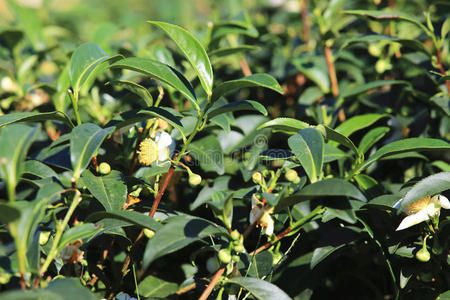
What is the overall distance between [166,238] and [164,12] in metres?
2.18

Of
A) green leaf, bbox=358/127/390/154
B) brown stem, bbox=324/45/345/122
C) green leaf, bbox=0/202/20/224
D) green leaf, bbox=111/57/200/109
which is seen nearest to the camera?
green leaf, bbox=0/202/20/224

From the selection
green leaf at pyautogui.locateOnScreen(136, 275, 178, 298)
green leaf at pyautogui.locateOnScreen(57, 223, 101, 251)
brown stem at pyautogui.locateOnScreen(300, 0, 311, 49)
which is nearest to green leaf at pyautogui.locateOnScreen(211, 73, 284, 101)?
green leaf at pyautogui.locateOnScreen(57, 223, 101, 251)

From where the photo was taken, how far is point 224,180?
1090 millimetres

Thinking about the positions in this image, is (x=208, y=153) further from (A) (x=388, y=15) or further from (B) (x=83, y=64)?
(A) (x=388, y=15)

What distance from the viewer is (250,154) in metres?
1.05

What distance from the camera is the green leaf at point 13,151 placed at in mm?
619

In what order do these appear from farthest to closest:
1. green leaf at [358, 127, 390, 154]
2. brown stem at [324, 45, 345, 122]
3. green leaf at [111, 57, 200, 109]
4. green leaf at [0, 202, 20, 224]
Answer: brown stem at [324, 45, 345, 122], green leaf at [358, 127, 390, 154], green leaf at [111, 57, 200, 109], green leaf at [0, 202, 20, 224]

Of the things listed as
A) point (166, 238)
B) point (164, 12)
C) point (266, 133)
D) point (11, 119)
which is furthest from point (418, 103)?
point (164, 12)

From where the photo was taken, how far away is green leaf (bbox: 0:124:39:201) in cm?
62

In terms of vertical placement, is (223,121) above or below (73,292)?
above

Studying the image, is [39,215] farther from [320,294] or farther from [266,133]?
[320,294]

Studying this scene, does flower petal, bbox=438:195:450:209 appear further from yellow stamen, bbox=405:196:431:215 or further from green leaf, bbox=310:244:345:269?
green leaf, bbox=310:244:345:269

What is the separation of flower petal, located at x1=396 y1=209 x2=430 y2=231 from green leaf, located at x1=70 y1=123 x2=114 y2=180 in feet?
1.87

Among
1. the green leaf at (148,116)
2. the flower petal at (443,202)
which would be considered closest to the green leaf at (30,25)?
the green leaf at (148,116)
